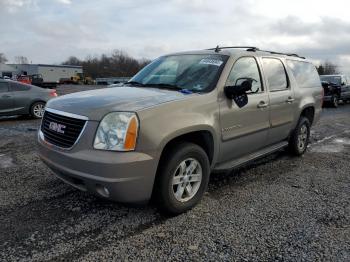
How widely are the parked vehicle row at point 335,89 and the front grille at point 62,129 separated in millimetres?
17166

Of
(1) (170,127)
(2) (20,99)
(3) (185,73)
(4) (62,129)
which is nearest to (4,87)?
(2) (20,99)

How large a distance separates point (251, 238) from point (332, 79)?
1881 cm

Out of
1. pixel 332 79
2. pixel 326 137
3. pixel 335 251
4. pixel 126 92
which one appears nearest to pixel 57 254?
pixel 126 92

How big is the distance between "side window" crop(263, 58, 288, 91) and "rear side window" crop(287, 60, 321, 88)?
Result: 1.35 feet

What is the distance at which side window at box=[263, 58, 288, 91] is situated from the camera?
17.9ft

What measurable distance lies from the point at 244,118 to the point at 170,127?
137 cm

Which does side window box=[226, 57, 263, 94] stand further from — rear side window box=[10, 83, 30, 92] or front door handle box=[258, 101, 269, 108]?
rear side window box=[10, 83, 30, 92]

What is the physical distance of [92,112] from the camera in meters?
3.56

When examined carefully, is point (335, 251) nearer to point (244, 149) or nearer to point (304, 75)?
point (244, 149)

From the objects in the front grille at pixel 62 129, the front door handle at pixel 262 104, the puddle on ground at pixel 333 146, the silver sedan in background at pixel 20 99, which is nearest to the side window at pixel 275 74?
the front door handle at pixel 262 104

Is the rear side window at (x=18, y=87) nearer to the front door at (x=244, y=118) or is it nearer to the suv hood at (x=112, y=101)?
the suv hood at (x=112, y=101)

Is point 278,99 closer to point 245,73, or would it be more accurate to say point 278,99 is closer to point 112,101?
point 245,73

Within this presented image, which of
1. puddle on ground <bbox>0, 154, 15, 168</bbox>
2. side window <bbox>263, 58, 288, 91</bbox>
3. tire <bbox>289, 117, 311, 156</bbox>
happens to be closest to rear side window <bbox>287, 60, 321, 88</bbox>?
side window <bbox>263, 58, 288, 91</bbox>

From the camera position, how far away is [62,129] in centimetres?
379
